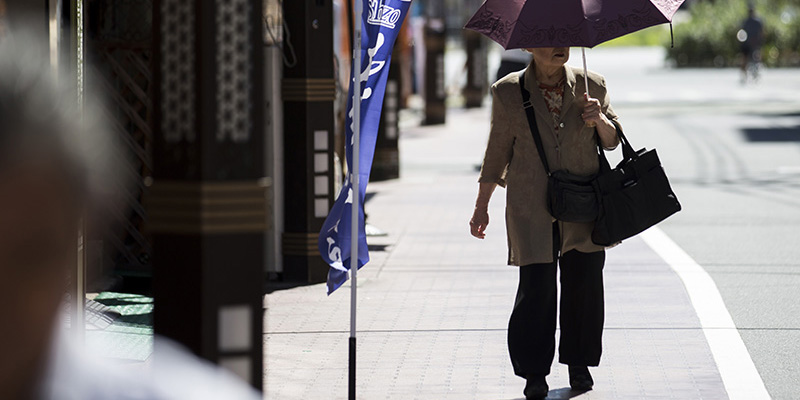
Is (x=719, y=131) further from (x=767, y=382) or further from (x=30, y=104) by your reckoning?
(x=30, y=104)

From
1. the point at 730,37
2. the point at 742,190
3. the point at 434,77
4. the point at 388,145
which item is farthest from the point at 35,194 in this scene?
the point at 730,37

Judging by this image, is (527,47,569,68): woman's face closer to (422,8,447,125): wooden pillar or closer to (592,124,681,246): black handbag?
(592,124,681,246): black handbag

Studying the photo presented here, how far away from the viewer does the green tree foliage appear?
166 feet

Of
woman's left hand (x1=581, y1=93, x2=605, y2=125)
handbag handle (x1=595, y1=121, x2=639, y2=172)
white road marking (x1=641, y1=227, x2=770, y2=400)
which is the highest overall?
woman's left hand (x1=581, y1=93, x2=605, y2=125)

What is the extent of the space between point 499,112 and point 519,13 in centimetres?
48

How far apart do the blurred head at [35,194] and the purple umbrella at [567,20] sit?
4.46 metres

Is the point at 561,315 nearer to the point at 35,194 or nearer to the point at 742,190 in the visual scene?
the point at 35,194

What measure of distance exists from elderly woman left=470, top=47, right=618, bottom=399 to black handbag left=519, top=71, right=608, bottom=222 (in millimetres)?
32

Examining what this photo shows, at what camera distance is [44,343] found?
2.01 metres

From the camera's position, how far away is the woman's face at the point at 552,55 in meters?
6.47

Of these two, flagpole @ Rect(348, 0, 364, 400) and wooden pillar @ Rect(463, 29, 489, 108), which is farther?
wooden pillar @ Rect(463, 29, 489, 108)

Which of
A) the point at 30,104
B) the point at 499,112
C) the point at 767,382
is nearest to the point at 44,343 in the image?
the point at 30,104

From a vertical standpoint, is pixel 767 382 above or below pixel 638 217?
below

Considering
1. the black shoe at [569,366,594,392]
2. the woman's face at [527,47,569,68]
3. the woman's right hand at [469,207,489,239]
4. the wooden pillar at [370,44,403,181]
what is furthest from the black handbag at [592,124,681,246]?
the wooden pillar at [370,44,403,181]
